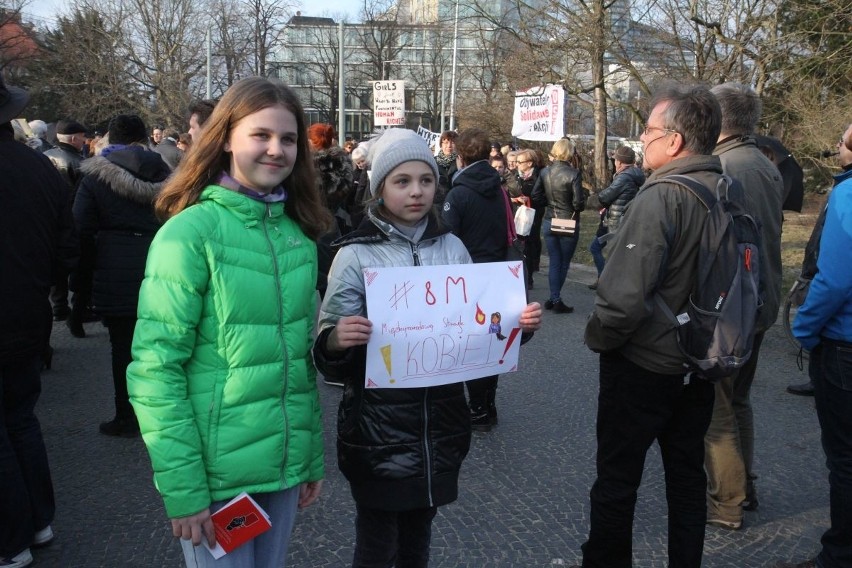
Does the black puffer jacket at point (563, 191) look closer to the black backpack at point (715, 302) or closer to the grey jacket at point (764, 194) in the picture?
the grey jacket at point (764, 194)

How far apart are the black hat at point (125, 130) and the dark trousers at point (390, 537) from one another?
12.0 ft

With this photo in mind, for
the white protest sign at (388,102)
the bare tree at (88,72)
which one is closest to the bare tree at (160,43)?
the bare tree at (88,72)

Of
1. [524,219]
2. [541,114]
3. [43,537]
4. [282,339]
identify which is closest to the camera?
[282,339]

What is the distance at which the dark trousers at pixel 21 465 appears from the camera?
3.08m

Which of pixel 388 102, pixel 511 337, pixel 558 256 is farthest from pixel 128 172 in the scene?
pixel 388 102

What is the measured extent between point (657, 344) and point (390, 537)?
46.9 inches

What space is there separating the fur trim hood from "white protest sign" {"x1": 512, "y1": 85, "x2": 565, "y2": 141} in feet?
29.6

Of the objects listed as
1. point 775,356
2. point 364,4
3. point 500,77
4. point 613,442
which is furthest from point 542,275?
point 364,4

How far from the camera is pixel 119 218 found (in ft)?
15.0

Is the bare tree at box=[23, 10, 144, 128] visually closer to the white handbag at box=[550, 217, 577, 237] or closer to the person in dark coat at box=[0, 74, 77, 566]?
the white handbag at box=[550, 217, 577, 237]

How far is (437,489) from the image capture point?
2.32 m

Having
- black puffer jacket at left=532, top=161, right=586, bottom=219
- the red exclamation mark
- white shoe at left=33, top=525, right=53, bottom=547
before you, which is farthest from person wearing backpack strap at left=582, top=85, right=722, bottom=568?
black puffer jacket at left=532, top=161, right=586, bottom=219

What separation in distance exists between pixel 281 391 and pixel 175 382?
0.31m

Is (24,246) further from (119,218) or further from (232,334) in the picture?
(232,334)
